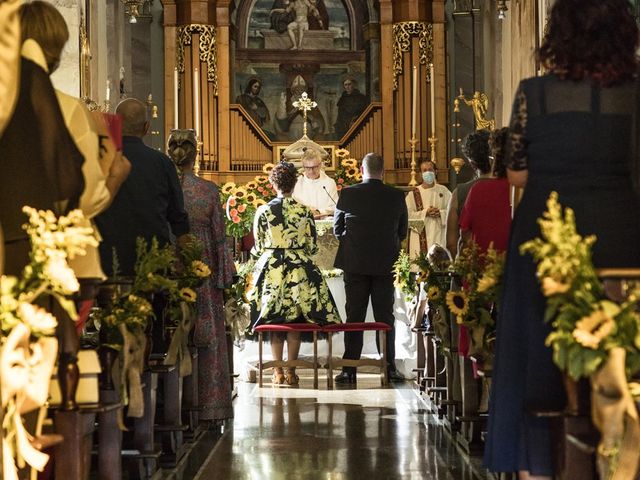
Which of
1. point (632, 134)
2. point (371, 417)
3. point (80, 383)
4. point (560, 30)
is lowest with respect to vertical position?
point (371, 417)

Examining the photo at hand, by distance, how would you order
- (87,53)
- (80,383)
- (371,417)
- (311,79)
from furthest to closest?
(311,79)
(87,53)
(371,417)
(80,383)

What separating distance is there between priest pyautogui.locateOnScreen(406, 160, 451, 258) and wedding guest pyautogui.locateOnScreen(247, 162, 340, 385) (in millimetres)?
4156

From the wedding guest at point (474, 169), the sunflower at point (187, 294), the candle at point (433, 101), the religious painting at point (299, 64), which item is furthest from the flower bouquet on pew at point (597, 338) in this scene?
the religious painting at point (299, 64)

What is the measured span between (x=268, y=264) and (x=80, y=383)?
5715 mm

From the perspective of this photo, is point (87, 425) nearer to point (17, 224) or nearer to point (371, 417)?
point (17, 224)

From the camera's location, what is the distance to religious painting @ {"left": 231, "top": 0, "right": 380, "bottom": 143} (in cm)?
1991

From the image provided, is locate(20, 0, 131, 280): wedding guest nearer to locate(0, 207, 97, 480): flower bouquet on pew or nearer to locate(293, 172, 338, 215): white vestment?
locate(0, 207, 97, 480): flower bouquet on pew

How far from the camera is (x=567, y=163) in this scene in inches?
170

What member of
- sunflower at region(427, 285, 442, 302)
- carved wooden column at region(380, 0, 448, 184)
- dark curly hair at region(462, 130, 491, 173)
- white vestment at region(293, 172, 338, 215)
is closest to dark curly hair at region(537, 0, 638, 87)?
dark curly hair at region(462, 130, 491, 173)

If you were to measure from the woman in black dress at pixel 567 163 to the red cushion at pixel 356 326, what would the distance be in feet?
18.6

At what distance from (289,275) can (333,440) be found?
9.42 ft

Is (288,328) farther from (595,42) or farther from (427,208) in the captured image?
(595,42)

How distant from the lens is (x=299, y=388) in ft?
33.7

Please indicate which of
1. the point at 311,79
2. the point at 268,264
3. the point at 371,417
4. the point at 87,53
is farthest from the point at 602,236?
the point at 311,79
